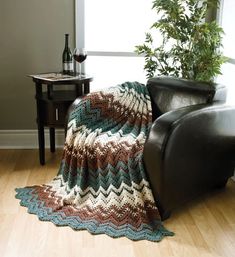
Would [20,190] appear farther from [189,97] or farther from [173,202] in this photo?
[189,97]

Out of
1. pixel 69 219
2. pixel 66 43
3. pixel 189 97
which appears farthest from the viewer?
pixel 66 43

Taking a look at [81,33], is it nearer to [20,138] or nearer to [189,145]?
[20,138]

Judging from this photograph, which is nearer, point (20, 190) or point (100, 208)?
point (100, 208)

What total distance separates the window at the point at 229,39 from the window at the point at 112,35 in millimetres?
619

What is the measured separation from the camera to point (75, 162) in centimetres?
279

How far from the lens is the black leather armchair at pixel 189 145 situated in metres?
2.34

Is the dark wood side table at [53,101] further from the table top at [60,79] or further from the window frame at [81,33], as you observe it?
the window frame at [81,33]

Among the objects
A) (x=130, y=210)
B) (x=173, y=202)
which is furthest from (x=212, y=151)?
(x=130, y=210)

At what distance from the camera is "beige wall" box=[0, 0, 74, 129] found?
3.56 meters

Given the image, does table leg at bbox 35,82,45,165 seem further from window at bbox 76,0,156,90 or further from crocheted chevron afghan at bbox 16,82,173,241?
window at bbox 76,0,156,90

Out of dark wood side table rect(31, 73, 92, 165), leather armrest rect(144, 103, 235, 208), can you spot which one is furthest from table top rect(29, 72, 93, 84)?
leather armrest rect(144, 103, 235, 208)

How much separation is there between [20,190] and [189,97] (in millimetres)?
1380

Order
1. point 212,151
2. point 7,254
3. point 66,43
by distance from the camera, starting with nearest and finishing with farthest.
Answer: point 7,254
point 212,151
point 66,43

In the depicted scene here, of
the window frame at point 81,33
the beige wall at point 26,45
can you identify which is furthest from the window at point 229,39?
the beige wall at point 26,45
